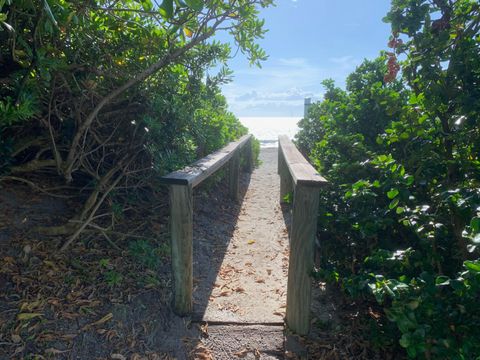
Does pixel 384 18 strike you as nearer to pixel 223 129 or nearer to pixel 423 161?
pixel 423 161

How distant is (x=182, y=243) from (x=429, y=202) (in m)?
1.61

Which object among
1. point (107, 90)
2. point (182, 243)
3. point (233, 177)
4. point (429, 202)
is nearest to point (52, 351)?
point (182, 243)

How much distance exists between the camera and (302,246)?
2.16m

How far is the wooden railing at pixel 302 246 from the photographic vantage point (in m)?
2.08

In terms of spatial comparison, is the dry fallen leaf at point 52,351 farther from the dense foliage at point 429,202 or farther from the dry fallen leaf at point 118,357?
the dense foliage at point 429,202

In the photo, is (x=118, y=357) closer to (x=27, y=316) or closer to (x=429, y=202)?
(x=27, y=316)

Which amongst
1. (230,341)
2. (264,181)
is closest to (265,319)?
(230,341)

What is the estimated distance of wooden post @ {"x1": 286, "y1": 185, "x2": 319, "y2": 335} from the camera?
6.84 feet

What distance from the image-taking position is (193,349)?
7.01 ft

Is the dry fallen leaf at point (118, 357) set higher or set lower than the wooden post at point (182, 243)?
lower

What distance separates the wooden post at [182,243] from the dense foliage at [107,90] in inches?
22.4

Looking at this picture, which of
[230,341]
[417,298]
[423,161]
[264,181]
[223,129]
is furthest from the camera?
[264,181]

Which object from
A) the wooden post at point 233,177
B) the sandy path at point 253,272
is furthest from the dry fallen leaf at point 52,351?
the wooden post at point 233,177

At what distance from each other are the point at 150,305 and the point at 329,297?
142 cm
